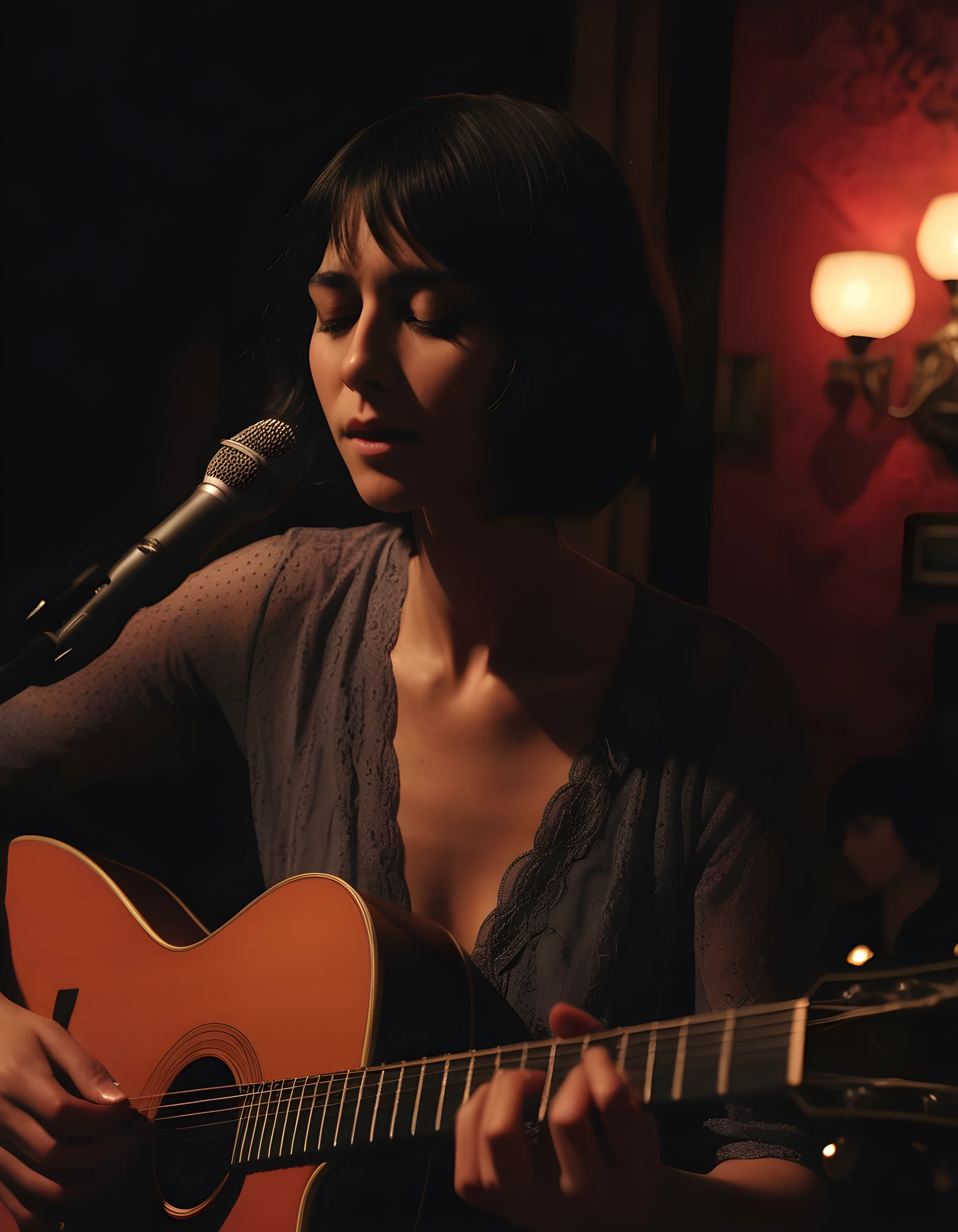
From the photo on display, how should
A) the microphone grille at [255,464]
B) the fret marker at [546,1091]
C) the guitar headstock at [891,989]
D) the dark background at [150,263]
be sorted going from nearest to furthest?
the guitar headstock at [891,989] → the fret marker at [546,1091] → the microphone grille at [255,464] → the dark background at [150,263]

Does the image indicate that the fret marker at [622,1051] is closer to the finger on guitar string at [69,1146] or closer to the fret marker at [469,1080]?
the fret marker at [469,1080]

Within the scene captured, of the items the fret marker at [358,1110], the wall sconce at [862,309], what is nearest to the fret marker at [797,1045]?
the fret marker at [358,1110]

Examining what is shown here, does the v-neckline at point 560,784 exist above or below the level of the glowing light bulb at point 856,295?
below

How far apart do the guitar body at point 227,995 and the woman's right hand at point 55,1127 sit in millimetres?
23

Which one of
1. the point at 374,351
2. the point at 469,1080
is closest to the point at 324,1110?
the point at 469,1080

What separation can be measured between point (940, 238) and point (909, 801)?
40 cm

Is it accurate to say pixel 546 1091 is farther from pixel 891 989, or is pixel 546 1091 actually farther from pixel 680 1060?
pixel 891 989

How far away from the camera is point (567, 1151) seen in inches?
23.8

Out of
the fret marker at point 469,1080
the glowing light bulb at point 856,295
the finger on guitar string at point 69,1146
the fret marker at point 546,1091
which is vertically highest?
the glowing light bulb at point 856,295

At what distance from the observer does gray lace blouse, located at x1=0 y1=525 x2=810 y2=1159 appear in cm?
73

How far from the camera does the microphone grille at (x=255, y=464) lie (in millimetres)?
731

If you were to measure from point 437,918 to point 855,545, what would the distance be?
0.43 m

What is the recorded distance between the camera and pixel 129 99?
0.97 m

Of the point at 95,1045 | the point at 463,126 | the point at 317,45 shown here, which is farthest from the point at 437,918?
the point at 317,45
